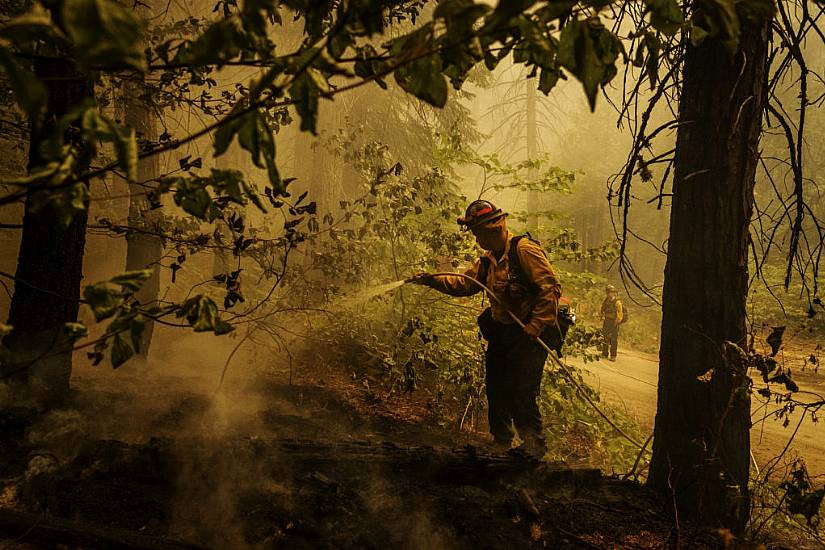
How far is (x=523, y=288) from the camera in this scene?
4719mm

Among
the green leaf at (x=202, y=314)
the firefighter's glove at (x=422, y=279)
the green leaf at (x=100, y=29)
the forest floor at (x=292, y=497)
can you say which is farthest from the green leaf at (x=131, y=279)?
the firefighter's glove at (x=422, y=279)

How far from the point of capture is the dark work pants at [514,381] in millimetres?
4828

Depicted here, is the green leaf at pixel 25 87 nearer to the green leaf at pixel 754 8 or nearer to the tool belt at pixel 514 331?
the green leaf at pixel 754 8

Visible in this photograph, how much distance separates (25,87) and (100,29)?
30cm

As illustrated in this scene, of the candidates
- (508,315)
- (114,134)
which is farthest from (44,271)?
(508,315)

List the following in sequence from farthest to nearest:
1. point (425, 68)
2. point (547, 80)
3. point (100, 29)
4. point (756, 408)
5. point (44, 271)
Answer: point (756, 408), point (44, 271), point (547, 80), point (425, 68), point (100, 29)

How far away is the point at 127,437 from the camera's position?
3830mm

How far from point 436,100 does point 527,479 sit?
293 centimetres

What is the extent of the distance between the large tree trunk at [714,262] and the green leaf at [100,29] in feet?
10.8

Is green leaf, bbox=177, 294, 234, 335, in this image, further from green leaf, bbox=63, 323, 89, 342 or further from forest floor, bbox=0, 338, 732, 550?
forest floor, bbox=0, 338, 732, 550

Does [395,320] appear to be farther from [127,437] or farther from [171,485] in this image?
[171,485]

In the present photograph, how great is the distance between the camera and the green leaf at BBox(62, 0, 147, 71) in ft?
2.39

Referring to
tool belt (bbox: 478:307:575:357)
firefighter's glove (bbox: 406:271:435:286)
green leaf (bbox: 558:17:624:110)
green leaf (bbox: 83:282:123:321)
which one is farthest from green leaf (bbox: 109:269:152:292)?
tool belt (bbox: 478:307:575:357)

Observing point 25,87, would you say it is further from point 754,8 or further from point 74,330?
point 754,8
